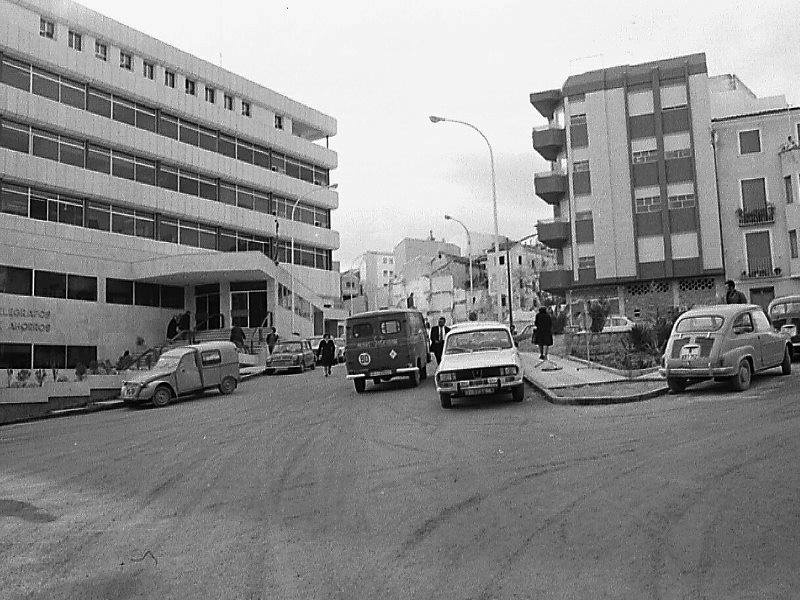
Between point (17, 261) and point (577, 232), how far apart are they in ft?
111

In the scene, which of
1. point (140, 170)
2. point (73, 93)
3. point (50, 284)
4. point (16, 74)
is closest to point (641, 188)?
point (140, 170)

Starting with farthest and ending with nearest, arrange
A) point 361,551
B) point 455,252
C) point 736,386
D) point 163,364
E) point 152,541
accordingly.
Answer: point 455,252
point 163,364
point 736,386
point 152,541
point 361,551

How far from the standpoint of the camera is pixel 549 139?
52.4m

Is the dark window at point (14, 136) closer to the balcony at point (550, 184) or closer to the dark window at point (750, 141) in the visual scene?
the balcony at point (550, 184)

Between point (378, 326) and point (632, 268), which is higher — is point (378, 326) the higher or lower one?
the lower one

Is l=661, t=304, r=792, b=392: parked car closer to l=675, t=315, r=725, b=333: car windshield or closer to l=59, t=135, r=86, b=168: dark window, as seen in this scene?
l=675, t=315, r=725, b=333: car windshield

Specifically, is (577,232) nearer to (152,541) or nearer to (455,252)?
(152,541)

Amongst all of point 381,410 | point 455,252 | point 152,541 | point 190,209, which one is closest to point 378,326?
point 381,410

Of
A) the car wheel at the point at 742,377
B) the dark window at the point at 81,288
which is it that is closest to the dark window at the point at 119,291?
the dark window at the point at 81,288

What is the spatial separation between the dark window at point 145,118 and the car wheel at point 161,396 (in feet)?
89.8

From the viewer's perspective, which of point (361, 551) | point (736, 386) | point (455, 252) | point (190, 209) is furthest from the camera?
point (455, 252)

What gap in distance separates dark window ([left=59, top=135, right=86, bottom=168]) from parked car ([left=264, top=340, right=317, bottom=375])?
55.8ft

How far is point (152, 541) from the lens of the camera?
6.53m

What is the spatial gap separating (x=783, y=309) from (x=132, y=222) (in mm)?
35749
